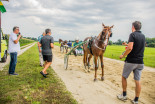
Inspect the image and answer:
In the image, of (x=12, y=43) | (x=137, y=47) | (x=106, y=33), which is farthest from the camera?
(x=12, y=43)

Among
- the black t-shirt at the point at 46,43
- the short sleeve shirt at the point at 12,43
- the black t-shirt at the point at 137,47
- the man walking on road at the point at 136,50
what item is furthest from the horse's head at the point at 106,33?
the short sleeve shirt at the point at 12,43

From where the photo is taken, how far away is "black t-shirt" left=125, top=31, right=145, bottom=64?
3.48 metres

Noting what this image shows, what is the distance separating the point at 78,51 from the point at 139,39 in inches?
240

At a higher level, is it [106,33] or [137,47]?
[106,33]

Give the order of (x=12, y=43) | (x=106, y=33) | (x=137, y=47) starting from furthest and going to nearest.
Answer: (x=12, y=43)
(x=106, y=33)
(x=137, y=47)

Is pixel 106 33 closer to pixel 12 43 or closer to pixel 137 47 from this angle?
pixel 137 47

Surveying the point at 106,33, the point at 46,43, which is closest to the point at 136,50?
the point at 106,33

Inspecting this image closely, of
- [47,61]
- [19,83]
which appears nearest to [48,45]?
[47,61]

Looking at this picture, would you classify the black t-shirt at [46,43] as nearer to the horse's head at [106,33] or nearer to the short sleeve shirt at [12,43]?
the short sleeve shirt at [12,43]

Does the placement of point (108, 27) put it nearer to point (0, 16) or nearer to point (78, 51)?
point (78, 51)

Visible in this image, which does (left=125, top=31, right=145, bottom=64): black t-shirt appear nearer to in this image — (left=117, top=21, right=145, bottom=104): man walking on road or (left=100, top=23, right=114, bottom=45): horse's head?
(left=117, top=21, right=145, bottom=104): man walking on road

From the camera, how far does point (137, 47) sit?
355 centimetres

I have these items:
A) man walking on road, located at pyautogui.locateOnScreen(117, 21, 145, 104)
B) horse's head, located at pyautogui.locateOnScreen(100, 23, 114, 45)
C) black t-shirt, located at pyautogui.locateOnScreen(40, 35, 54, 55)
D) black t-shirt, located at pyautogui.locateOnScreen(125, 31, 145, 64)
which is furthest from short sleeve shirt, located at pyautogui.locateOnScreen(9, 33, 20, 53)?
black t-shirt, located at pyautogui.locateOnScreen(125, 31, 145, 64)

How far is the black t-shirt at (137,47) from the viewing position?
348cm
